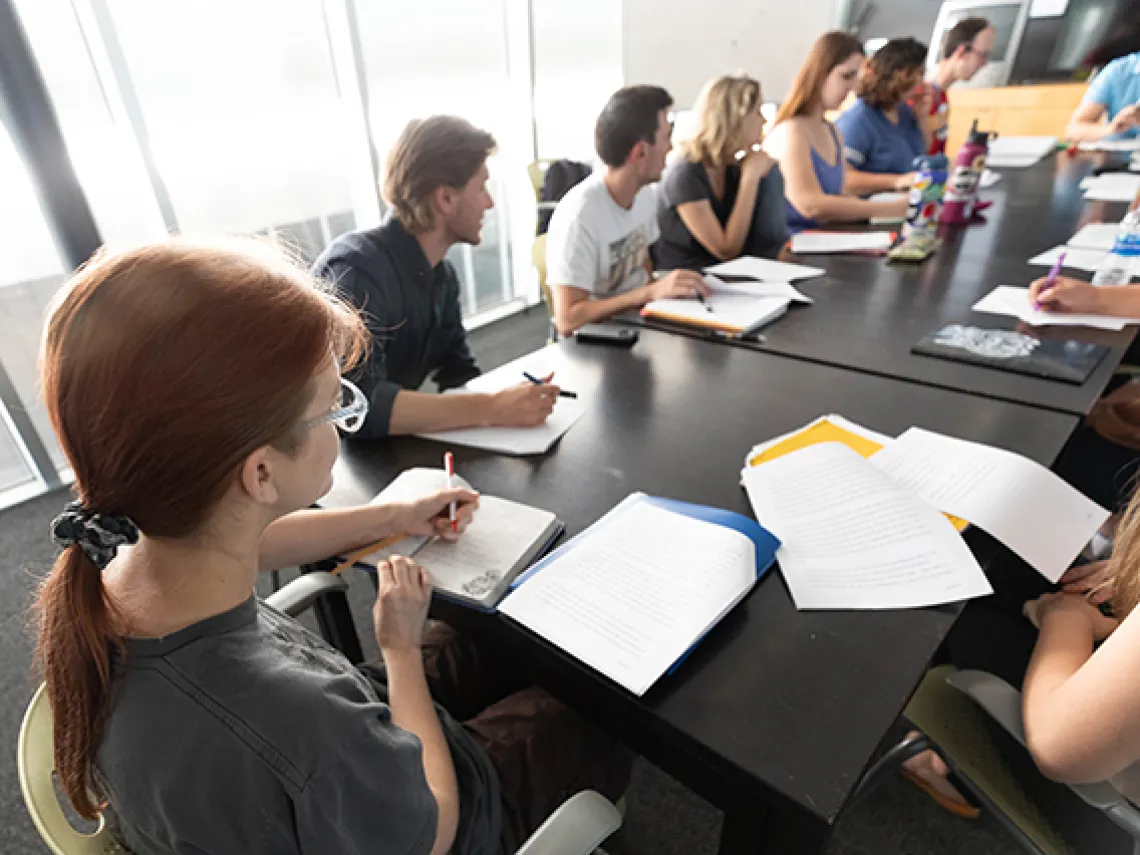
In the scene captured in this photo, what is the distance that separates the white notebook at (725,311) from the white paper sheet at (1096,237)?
108 cm

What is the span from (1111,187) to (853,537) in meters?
2.78

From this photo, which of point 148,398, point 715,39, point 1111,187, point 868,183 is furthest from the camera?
point 715,39

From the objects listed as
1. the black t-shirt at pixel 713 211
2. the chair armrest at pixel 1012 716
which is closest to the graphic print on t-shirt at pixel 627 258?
the black t-shirt at pixel 713 211

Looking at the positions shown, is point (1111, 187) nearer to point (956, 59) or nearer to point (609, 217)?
point (956, 59)

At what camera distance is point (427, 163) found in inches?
54.5

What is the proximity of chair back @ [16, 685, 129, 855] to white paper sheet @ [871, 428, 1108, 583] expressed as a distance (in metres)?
0.99

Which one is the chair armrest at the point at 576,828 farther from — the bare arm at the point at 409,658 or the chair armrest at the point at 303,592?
the chair armrest at the point at 303,592

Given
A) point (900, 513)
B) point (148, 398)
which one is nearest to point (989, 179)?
point (900, 513)

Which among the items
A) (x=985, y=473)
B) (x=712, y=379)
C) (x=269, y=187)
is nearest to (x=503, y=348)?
(x=269, y=187)

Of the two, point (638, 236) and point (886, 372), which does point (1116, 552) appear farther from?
point (638, 236)

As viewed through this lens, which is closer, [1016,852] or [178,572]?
[178,572]

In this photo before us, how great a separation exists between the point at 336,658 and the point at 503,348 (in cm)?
276

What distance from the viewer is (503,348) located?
340 centimetres

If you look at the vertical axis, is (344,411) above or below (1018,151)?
above
